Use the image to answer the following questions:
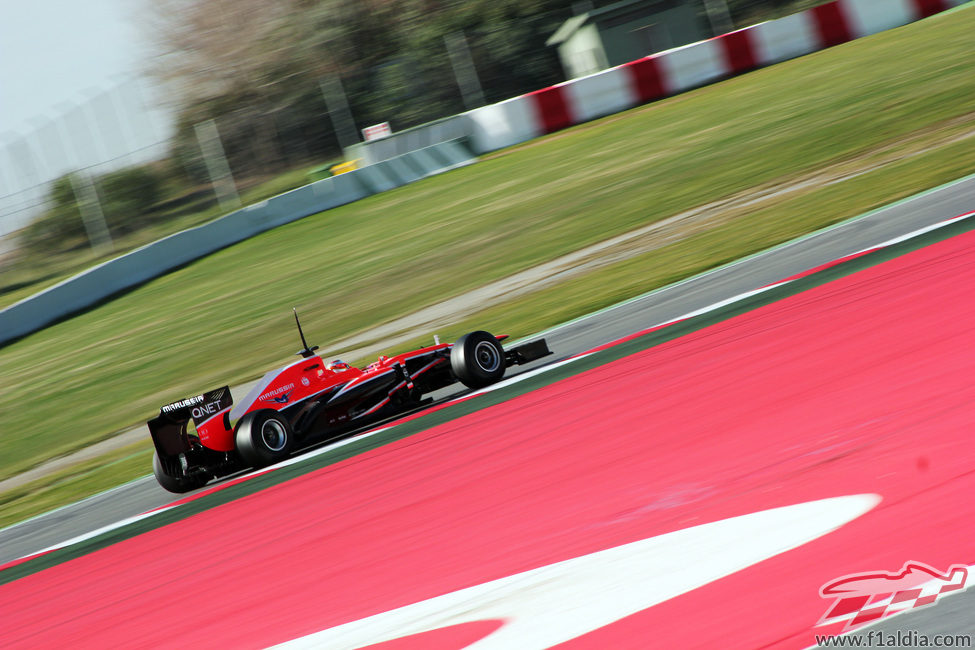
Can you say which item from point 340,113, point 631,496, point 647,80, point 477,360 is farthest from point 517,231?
point 631,496

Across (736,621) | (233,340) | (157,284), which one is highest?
(157,284)

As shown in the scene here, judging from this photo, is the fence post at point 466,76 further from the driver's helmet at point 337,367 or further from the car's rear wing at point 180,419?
the car's rear wing at point 180,419

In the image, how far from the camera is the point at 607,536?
12.6 feet

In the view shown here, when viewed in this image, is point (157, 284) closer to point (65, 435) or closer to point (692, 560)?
point (65, 435)

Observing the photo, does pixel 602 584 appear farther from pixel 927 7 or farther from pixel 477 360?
pixel 927 7

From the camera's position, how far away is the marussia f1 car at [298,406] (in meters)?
7.63

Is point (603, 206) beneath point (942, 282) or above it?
above

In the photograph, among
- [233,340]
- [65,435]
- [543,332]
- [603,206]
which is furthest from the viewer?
[603,206]

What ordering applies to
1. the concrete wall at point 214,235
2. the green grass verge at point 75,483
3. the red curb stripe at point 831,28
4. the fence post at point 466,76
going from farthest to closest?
the fence post at point 466,76 < the red curb stripe at point 831,28 < the concrete wall at point 214,235 < the green grass verge at point 75,483

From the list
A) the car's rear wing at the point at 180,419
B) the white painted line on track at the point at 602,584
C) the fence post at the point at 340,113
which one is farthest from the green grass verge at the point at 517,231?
the white painted line on track at the point at 602,584

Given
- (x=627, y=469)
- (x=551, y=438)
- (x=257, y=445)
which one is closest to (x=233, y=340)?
(x=257, y=445)

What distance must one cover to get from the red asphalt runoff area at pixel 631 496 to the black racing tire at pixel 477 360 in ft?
2.88

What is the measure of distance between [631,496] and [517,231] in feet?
36.4

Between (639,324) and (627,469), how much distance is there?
13.5 ft
